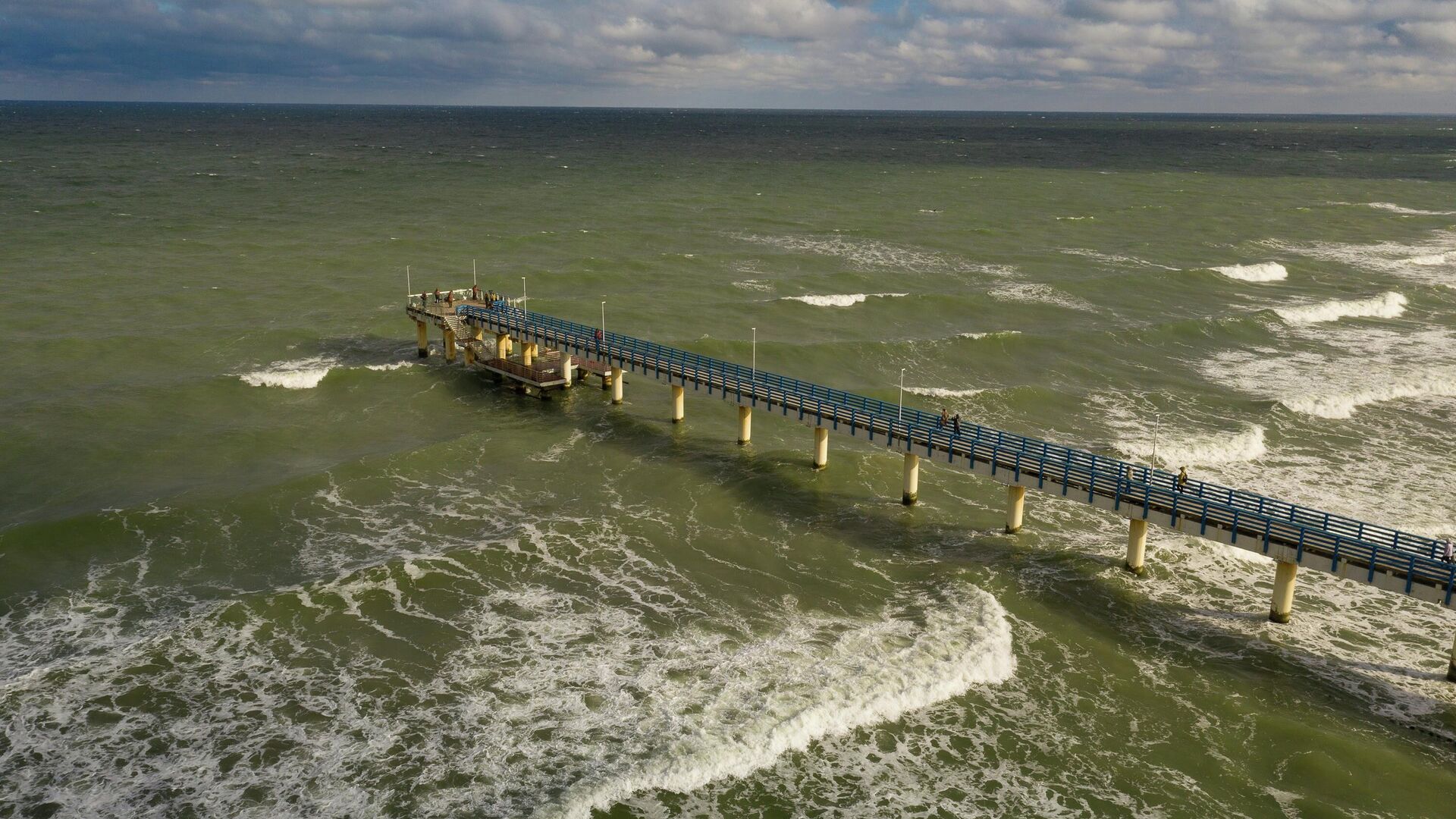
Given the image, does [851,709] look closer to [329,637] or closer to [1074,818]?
[1074,818]

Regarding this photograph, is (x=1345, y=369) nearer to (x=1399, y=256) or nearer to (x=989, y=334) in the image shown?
(x=989, y=334)

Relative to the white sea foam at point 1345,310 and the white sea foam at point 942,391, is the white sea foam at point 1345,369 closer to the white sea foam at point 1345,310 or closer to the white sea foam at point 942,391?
the white sea foam at point 1345,310

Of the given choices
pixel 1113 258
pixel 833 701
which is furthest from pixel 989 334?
pixel 833 701

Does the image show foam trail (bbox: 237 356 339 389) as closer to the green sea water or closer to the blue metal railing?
the green sea water

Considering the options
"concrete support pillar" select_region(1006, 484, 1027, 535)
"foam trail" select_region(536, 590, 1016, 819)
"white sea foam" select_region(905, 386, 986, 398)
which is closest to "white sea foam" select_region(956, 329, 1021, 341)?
"white sea foam" select_region(905, 386, 986, 398)

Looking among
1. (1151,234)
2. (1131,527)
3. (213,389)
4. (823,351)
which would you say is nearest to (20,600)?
(213,389)

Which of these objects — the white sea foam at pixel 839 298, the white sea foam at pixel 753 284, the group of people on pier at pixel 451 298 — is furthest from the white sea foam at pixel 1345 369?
the group of people on pier at pixel 451 298
